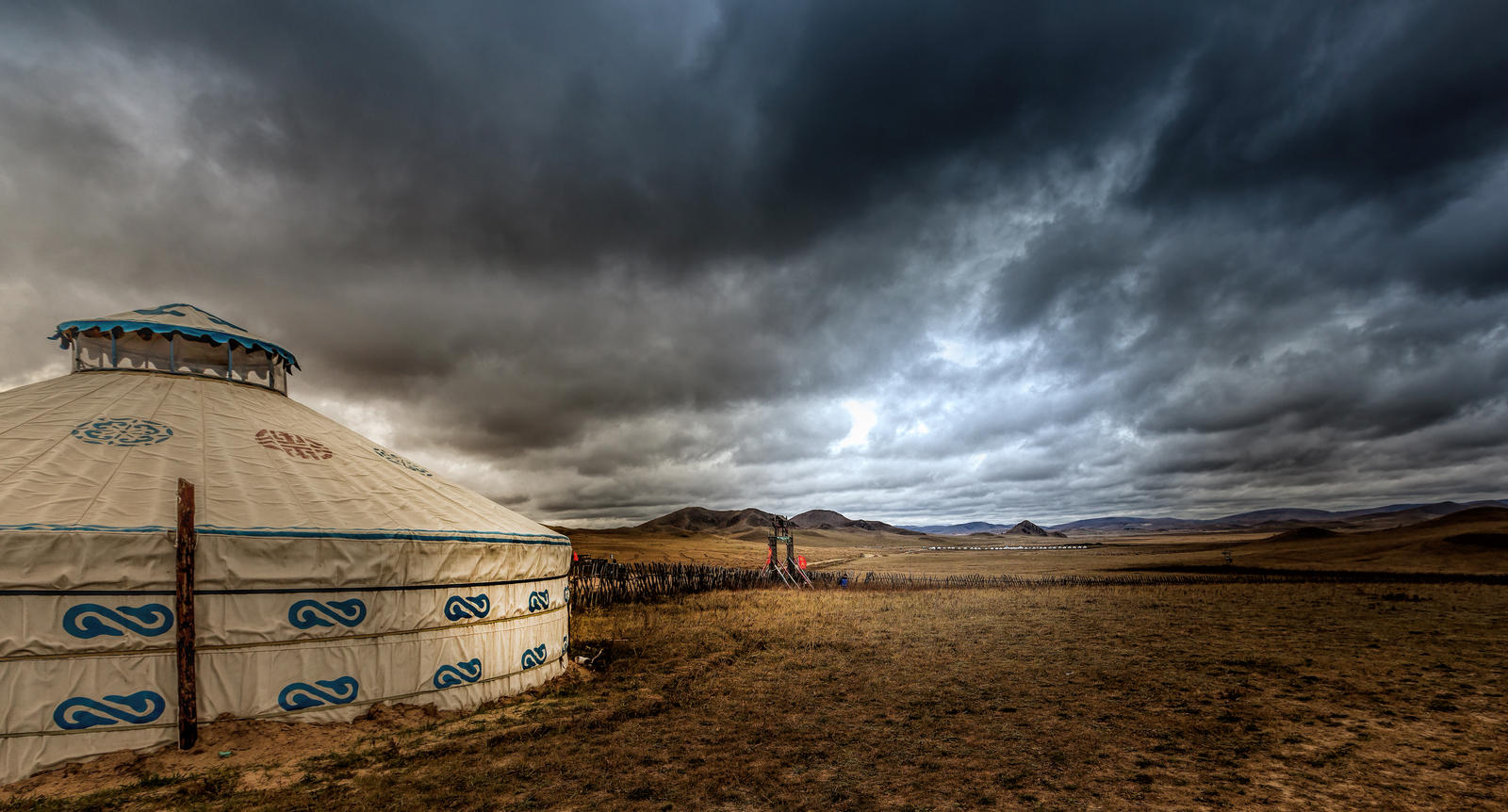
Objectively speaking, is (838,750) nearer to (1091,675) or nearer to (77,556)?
(1091,675)

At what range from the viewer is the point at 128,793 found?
4.86m

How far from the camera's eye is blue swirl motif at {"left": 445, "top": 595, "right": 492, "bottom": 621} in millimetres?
7098

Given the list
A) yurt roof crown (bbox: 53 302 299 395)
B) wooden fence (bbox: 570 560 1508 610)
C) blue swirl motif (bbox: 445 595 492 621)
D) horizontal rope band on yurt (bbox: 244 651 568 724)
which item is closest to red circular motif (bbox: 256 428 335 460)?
yurt roof crown (bbox: 53 302 299 395)

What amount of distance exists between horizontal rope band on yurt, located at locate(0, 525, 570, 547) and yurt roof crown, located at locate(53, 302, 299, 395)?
4.55 meters

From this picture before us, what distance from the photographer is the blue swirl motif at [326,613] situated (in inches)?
242

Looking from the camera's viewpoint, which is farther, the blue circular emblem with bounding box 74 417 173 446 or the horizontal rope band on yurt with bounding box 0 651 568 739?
the blue circular emblem with bounding box 74 417 173 446

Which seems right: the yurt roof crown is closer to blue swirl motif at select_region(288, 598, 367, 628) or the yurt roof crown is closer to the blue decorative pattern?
the blue decorative pattern

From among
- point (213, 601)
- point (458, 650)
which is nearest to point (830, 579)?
point (458, 650)

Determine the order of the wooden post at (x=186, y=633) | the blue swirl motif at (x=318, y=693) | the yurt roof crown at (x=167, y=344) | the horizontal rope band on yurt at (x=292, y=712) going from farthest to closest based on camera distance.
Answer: the yurt roof crown at (x=167, y=344) < the blue swirl motif at (x=318, y=693) < the wooden post at (x=186, y=633) < the horizontal rope band on yurt at (x=292, y=712)

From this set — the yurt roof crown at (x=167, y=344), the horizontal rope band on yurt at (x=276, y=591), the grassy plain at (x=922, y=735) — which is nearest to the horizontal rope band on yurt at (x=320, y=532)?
the horizontal rope band on yurt at (x=276, y=591)

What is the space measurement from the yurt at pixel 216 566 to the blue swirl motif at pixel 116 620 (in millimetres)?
13

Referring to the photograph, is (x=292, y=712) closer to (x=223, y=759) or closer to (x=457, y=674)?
(x=223, y=759)

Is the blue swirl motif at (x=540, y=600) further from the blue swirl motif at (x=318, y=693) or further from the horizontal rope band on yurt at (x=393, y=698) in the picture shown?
the blue swirl motif at (x=318, y=693)

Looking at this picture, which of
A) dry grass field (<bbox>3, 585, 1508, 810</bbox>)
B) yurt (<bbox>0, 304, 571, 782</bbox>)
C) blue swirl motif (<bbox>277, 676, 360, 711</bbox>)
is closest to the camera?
dry grass field (<bbox>3, 585, 1508, 810</bbox>)
